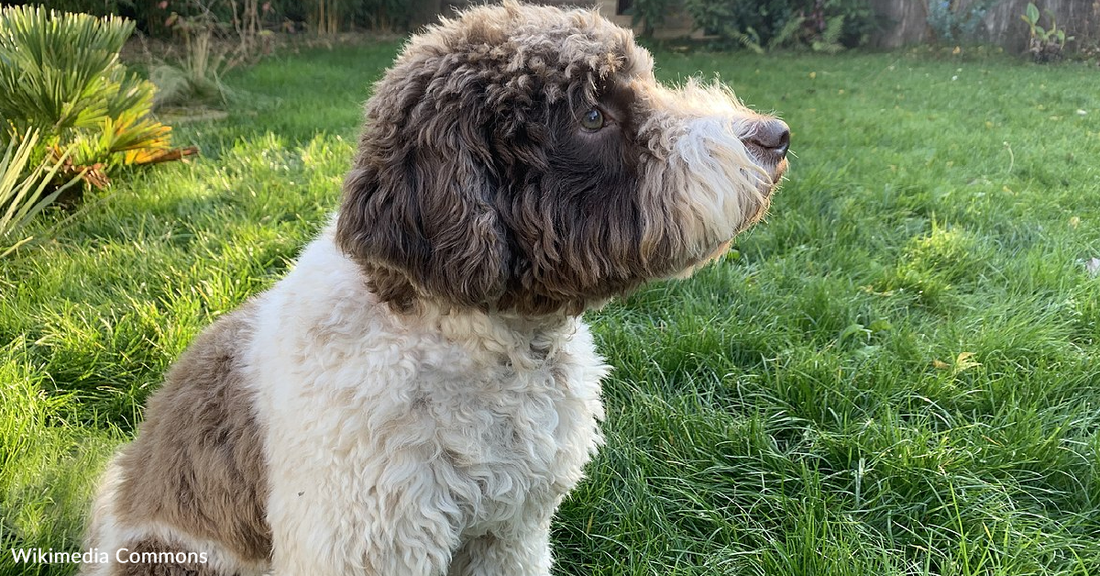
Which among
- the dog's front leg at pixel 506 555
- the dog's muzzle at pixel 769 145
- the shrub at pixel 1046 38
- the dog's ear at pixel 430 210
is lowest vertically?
the dog's front leg at pixel 506 555

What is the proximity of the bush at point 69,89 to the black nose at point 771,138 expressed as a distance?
11.8ft

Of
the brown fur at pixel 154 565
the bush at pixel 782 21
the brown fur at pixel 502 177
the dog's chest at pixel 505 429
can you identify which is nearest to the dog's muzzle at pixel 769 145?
the brown fur at pixel 502 177

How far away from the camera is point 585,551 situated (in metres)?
2.24

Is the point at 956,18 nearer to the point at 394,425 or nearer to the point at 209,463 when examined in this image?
the point at 394,425

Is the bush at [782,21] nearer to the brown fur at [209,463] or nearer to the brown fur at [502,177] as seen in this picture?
the brown fur at [502,177]

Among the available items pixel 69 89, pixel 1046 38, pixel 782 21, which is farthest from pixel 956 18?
pixel 69 89

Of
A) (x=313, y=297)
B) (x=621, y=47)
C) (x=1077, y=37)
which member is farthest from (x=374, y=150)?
(x=1077, y=37)

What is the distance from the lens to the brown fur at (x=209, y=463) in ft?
5.81

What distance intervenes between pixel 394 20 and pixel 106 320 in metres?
12.1

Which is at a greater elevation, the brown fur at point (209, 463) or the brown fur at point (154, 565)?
the brown fur at point (209, 463)

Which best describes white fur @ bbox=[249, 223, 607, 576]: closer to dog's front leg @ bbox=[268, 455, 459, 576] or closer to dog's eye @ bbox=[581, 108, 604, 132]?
dog's front leg @ bbox=[268, 455, 459, 576]

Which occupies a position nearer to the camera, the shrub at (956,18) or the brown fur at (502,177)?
the brown fur at (502,177)

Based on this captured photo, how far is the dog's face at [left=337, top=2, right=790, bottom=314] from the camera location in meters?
1.43

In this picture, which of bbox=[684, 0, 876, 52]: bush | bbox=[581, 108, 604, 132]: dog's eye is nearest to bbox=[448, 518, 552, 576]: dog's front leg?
bbox=[581, 108, 604, 132]: dog's eye
